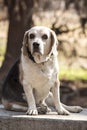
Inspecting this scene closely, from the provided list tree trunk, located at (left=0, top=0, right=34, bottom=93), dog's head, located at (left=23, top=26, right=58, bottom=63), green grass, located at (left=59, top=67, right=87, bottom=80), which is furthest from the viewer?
green grass, located at (left=59, top=67, right=87, bottom=80)

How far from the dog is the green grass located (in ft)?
30.5

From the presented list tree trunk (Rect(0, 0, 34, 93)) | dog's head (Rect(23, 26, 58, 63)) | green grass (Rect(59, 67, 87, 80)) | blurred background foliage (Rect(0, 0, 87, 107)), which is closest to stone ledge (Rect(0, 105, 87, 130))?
dog's head (Rect(23, 26, 58, 63))

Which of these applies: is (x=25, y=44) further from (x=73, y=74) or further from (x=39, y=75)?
(x=73, y=74)

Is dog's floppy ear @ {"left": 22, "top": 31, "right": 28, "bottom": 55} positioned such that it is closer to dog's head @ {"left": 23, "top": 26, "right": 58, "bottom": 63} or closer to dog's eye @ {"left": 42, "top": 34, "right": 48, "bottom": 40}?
dog's head @ {"left": 23, "top": 26, "right": 58, "bottom": 63}

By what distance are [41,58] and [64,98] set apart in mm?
7672

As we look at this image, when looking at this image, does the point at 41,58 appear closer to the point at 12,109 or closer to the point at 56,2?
the point at 12,109

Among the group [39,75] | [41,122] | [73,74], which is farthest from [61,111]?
[73,74]

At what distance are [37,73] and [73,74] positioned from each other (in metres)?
10.8

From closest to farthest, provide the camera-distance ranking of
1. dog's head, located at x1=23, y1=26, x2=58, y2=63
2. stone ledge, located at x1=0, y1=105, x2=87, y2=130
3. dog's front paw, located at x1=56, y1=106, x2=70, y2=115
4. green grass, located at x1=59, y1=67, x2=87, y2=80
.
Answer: dog's head, located at x1=23, y1=26, x2=58, y2=63 < stone ledge, located at x1=0, y1=105, x2=87, y2=130 < dog's front paw, located at x1=56, y1=106, x2=70, y2=115 < green grass, located at x1=59, y1=67, x2=87, y2=80

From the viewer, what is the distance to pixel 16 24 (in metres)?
14.5

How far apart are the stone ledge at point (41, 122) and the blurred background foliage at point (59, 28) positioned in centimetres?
666

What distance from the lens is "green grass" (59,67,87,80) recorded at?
16.5 meters

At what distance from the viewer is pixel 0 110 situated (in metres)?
7.12

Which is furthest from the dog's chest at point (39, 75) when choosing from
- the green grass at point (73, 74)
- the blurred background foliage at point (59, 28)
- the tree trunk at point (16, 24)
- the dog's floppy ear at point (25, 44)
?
the green grass at point (73, 74)
